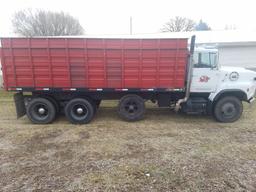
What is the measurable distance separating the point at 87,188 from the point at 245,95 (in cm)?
580

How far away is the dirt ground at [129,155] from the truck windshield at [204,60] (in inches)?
75.0

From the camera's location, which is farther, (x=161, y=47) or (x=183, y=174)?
(x=161, y=47)

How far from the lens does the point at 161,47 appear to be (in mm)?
6078

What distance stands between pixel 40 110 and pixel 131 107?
3038 millimetres

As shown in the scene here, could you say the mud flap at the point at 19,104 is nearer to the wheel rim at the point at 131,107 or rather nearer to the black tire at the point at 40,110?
the black tire at the point at 40,110

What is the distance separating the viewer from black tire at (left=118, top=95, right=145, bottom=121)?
21.5 feet

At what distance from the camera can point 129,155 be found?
14.3 ft

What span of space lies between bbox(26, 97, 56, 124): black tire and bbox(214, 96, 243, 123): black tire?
5.48 metres

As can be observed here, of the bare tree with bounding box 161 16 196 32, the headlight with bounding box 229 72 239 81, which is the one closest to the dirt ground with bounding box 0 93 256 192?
the headlight with bounding box 229 72 239 81

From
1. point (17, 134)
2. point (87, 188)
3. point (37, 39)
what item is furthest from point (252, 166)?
point (37, 39)

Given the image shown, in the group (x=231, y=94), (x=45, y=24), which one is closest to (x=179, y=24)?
(x=45, y=24)

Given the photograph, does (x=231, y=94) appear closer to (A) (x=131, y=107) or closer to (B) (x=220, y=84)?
(B) (x=220, y=84)

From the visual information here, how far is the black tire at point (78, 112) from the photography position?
21.3ft

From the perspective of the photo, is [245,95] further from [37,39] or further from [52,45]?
[37,39]
